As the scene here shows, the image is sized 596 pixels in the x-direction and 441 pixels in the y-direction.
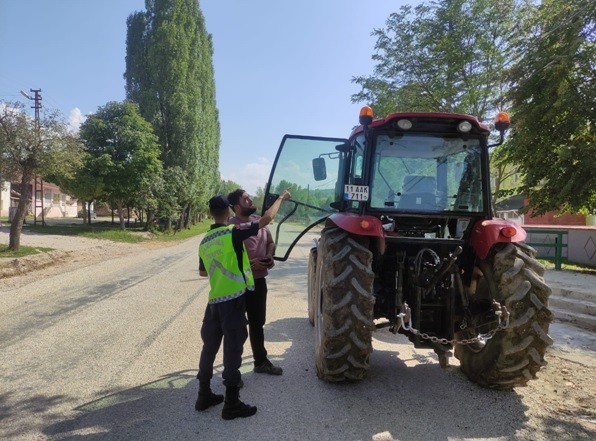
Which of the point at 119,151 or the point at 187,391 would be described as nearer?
the point at 187,391

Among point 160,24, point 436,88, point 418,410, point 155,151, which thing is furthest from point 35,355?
point 160,24

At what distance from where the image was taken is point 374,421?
3.56 m

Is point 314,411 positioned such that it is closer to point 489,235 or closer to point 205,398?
point 205,398

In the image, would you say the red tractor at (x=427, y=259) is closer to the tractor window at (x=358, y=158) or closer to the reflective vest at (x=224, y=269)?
the tractor window at (x=358, y=158)

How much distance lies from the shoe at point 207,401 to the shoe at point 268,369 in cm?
85

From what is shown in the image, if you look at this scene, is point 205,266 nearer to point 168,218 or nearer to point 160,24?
point 168,218

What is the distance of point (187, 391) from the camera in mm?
4129

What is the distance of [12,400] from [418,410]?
11.8 ft

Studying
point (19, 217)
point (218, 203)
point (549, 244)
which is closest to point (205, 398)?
point (218, 203)

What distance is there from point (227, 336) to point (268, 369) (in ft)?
3.76

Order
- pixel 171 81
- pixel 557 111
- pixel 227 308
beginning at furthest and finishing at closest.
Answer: pixel 171 81 < pixel 557 111 < pixel 227 308

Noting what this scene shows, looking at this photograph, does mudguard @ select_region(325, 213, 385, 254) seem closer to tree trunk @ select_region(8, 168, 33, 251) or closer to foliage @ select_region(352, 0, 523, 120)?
foliage @ select_region(352, 0, 523, 120)

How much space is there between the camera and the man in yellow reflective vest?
144 inches

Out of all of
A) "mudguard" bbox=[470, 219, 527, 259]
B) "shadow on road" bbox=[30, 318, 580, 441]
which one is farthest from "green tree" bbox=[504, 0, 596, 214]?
"shadow on road" bbox=[30, 318, 580, 441]
